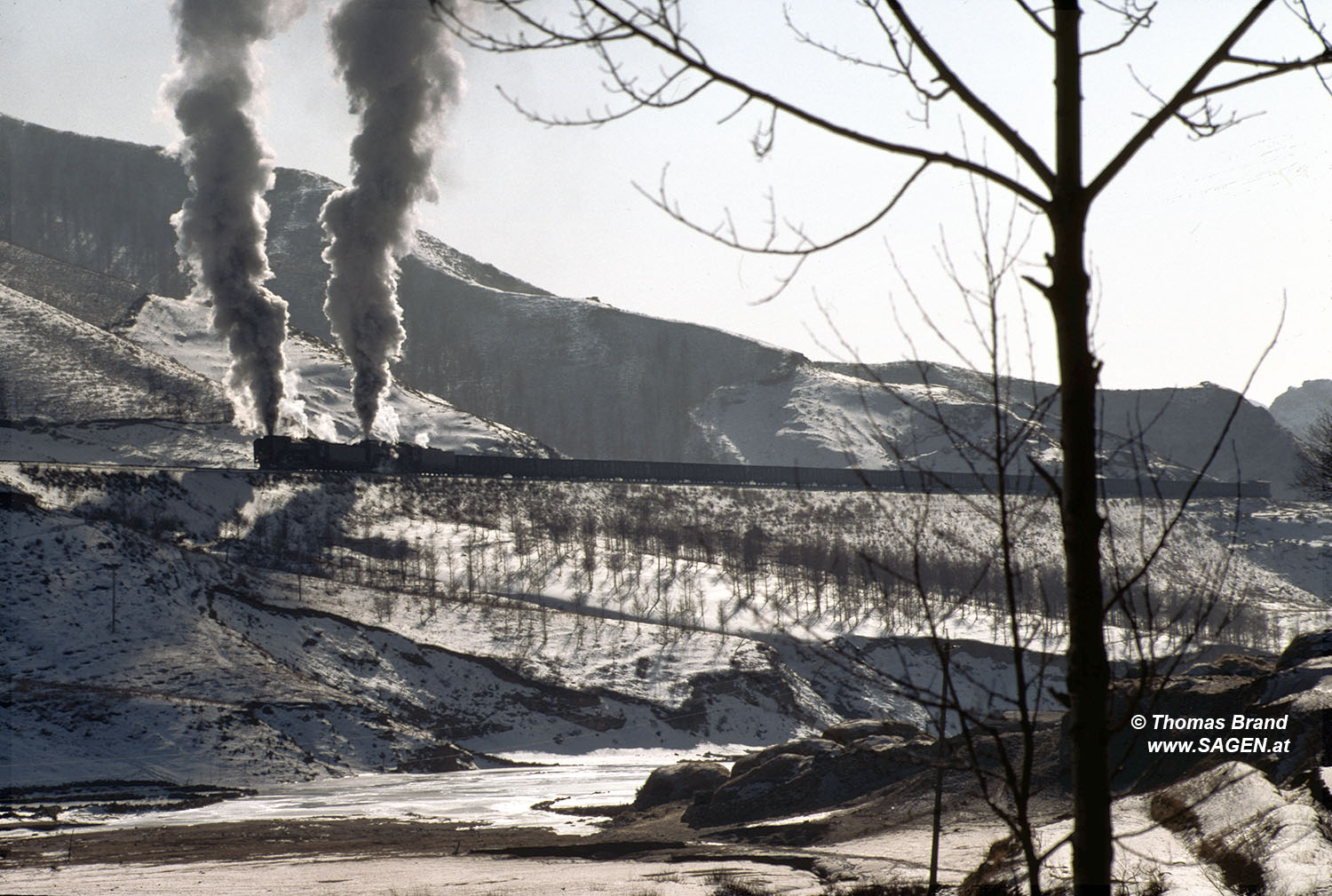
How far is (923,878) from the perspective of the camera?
1680 centimetres

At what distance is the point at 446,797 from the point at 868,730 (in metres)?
14.6

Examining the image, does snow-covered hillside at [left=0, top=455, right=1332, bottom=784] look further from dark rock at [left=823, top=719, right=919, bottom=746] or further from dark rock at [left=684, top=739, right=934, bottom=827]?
dark rock at [left=684, top=739, right=934, bottom=827]

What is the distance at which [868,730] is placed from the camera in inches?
1407

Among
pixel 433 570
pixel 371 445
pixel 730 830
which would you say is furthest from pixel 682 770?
pixel 371 445

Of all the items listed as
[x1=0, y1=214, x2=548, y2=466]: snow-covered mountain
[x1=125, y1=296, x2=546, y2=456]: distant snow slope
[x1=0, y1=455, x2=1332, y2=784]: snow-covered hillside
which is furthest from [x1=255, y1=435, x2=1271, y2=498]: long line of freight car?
[x1=125, y1=296, x2=546, y2=456]: distant snow slope

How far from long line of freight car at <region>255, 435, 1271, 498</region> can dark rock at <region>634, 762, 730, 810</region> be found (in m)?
32.1

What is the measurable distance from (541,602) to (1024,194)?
68.0 metres

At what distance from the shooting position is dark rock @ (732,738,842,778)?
3250 centimetres

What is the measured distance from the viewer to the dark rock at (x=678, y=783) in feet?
111

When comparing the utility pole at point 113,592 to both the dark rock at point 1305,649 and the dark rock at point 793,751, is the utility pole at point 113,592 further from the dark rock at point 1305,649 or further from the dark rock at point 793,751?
the dark rock at point 1305,649

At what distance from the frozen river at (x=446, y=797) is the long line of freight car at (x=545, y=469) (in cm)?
2578

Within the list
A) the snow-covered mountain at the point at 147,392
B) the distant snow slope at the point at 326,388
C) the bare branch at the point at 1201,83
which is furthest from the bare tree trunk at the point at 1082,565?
the distant snow slope at the point at 326,388

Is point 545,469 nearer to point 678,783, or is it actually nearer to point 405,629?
point 405,629

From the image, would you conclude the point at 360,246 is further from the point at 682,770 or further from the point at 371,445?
the point at 682,770
